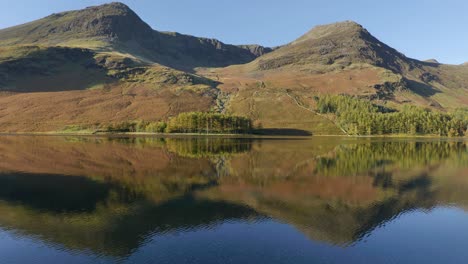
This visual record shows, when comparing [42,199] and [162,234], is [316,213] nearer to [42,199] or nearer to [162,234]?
[162,234]

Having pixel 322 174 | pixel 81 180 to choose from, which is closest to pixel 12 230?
pixel 81 180

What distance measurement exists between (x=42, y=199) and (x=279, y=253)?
4303cm

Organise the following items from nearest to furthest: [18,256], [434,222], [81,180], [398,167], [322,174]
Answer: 1. [18,256]
2. [434,222]
3. [81,180]
4. [322,174]
5. [398,167]

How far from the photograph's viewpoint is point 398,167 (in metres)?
99.7

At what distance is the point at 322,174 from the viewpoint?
85688 millimetres

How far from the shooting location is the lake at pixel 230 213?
126 ft

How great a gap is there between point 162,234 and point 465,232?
133 ft

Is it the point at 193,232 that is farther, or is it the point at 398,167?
the point at 398,167

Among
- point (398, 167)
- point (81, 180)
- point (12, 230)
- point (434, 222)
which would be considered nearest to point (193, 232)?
point (12, 230)

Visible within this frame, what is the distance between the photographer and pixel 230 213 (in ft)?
174

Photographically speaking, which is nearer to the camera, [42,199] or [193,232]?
[193,232]

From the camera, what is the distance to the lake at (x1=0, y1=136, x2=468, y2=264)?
38.5 metres

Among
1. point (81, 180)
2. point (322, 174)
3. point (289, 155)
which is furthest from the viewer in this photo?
point (289, 155)

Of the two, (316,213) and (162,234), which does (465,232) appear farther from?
(162,234)
